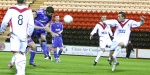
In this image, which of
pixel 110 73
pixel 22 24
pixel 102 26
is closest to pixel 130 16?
pixel 102 26

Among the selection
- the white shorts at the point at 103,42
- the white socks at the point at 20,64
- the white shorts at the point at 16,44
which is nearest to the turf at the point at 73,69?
the white shorts at the point at 103,42

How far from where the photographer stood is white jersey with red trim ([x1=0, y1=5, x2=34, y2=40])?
9.61 m

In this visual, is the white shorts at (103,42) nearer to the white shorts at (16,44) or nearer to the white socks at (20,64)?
the white shorts at (16,44)

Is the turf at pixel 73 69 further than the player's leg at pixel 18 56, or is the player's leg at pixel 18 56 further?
the turf at pixel 73 69

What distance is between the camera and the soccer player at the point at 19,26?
9.54m

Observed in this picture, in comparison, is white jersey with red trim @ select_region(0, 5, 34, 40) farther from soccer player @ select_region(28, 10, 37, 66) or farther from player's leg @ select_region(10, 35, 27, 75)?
soccer player @ select_region(28, 10, 37, 66)

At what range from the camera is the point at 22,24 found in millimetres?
9734

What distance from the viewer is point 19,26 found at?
972 centimetres

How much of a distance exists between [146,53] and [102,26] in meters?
10.1

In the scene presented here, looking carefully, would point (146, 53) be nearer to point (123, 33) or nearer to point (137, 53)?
point (137, 53)

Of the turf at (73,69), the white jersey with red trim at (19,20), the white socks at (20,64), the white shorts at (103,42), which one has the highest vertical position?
the white jersey with red trim at (19,20)

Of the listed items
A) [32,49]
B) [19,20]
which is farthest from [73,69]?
[19,20]

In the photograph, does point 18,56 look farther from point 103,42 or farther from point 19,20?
point 103,42

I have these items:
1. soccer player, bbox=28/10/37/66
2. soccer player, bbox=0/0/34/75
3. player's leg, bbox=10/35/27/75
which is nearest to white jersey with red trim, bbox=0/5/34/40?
soccer player, bbox=0/0/34/75
